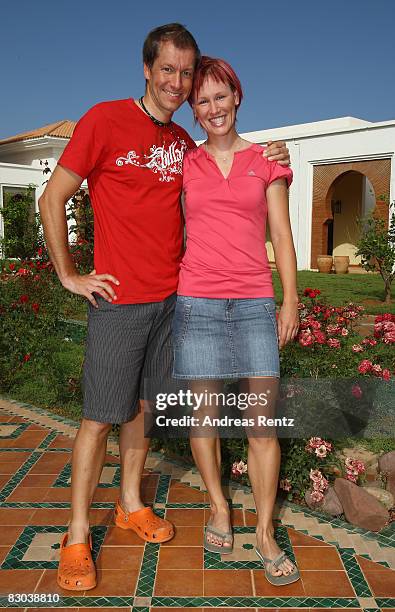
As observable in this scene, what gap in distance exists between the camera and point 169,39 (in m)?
2.24

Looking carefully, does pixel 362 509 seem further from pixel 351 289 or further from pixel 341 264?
pixel 341 264

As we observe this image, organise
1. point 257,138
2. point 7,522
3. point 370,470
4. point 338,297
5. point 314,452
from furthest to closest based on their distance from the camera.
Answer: point 257,138 < point 338,297 < point 370,470 < point 314,452 < point 7,522

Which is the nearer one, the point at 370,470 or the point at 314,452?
the point at 314,452

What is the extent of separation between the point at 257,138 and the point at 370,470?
65.1 ft

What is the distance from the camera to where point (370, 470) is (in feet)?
11.7

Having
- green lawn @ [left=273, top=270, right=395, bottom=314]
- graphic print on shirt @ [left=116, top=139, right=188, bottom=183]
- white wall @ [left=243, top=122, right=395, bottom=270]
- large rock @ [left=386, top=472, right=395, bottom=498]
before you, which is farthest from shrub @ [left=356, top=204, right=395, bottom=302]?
graphic print on shirt @ [left=116, top=139, right=188, bottom=183]

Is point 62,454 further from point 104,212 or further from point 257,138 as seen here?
point 257,138

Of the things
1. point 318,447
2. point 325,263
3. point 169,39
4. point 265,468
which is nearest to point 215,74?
point 169,39

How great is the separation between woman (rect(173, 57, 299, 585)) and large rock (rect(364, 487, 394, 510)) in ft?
2.90

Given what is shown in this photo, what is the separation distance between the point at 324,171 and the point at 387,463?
53.7ft

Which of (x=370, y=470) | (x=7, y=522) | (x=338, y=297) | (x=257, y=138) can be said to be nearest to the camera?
(x=7, y=522)

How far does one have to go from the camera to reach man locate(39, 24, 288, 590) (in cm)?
222

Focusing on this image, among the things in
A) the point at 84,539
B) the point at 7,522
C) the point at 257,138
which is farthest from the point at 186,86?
the point at 257,138

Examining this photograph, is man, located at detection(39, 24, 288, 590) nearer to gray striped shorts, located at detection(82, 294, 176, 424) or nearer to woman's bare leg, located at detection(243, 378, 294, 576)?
gray striped shorts, located at detection(82, 294, 176, 424)
